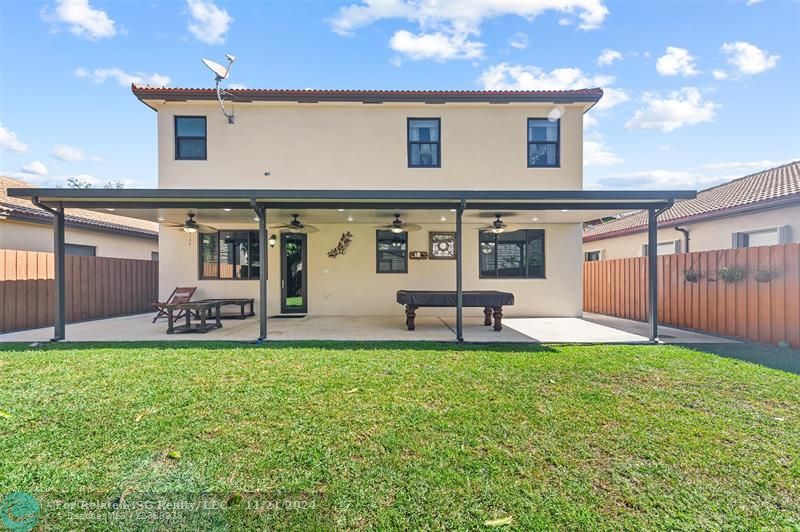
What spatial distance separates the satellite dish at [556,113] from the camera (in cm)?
1060

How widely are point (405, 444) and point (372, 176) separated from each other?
872 centimetres

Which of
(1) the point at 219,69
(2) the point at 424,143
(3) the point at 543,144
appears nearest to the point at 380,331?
(2) the point at 424,143

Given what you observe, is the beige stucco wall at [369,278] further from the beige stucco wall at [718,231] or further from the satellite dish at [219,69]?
the beige stucco wall at [718,231]

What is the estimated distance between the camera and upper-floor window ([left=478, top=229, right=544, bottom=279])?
10.9 m

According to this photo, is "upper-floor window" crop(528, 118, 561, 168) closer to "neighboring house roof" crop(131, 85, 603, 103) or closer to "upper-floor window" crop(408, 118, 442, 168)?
"neighboring house roof" crop(131, 85, 603, 103)

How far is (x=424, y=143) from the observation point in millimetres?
10844

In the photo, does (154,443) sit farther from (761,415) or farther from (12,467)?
(761,415)

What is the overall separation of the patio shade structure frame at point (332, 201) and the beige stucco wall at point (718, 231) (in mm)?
5005

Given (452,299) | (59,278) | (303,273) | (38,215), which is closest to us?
(59,278)

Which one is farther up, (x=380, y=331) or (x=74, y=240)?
(x=74, y=240)

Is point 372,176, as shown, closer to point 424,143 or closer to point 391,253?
point 424,143

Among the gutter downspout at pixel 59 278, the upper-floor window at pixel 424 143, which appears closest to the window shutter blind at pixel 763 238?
the upper-floor window at pixel 424 143

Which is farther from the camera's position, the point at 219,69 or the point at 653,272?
the point at 219,69

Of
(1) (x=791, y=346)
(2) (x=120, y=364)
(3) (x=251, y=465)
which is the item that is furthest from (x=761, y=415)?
(2) (x=120, y=364)
